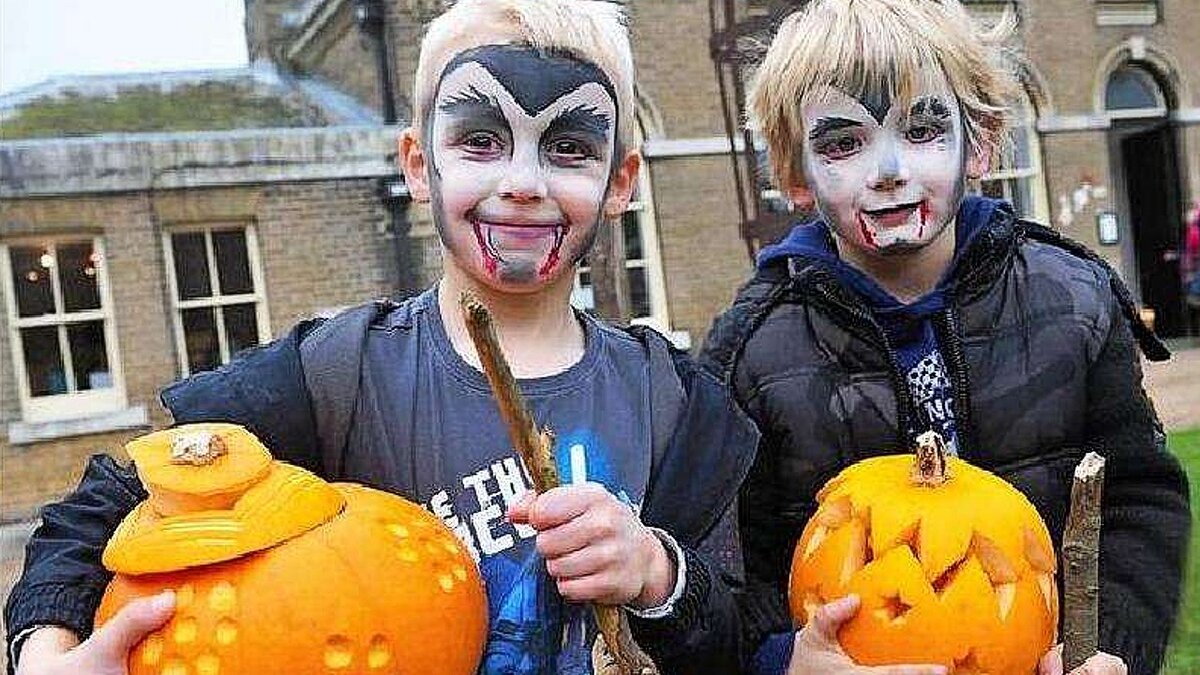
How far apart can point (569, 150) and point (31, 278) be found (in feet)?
30.7

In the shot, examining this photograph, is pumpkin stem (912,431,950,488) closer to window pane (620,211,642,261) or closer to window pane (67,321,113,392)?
window pane (67,321,113,392)

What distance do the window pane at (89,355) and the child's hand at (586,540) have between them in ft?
31.4

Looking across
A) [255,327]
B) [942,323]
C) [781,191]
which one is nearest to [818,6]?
[781,191]

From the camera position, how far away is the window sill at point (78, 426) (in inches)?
370

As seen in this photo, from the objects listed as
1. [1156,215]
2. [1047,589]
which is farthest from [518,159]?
[1156,215]

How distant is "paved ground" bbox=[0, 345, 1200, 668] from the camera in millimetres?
8109

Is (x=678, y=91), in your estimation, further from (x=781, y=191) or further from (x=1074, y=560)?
(x=1074, y=560)

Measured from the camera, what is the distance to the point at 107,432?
31.8 ft

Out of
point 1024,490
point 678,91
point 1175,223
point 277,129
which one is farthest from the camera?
point 1175,223

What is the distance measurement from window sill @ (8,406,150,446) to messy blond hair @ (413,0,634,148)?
8910 millimetres

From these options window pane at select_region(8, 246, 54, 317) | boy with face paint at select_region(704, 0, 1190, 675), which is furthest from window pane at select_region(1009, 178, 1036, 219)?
boy with face paint at select_region(704, 0, 1190, 675)

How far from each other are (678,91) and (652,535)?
1073cm

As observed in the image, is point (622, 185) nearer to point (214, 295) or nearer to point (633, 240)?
point (214, 295)

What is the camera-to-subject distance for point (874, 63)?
5.63 ft
